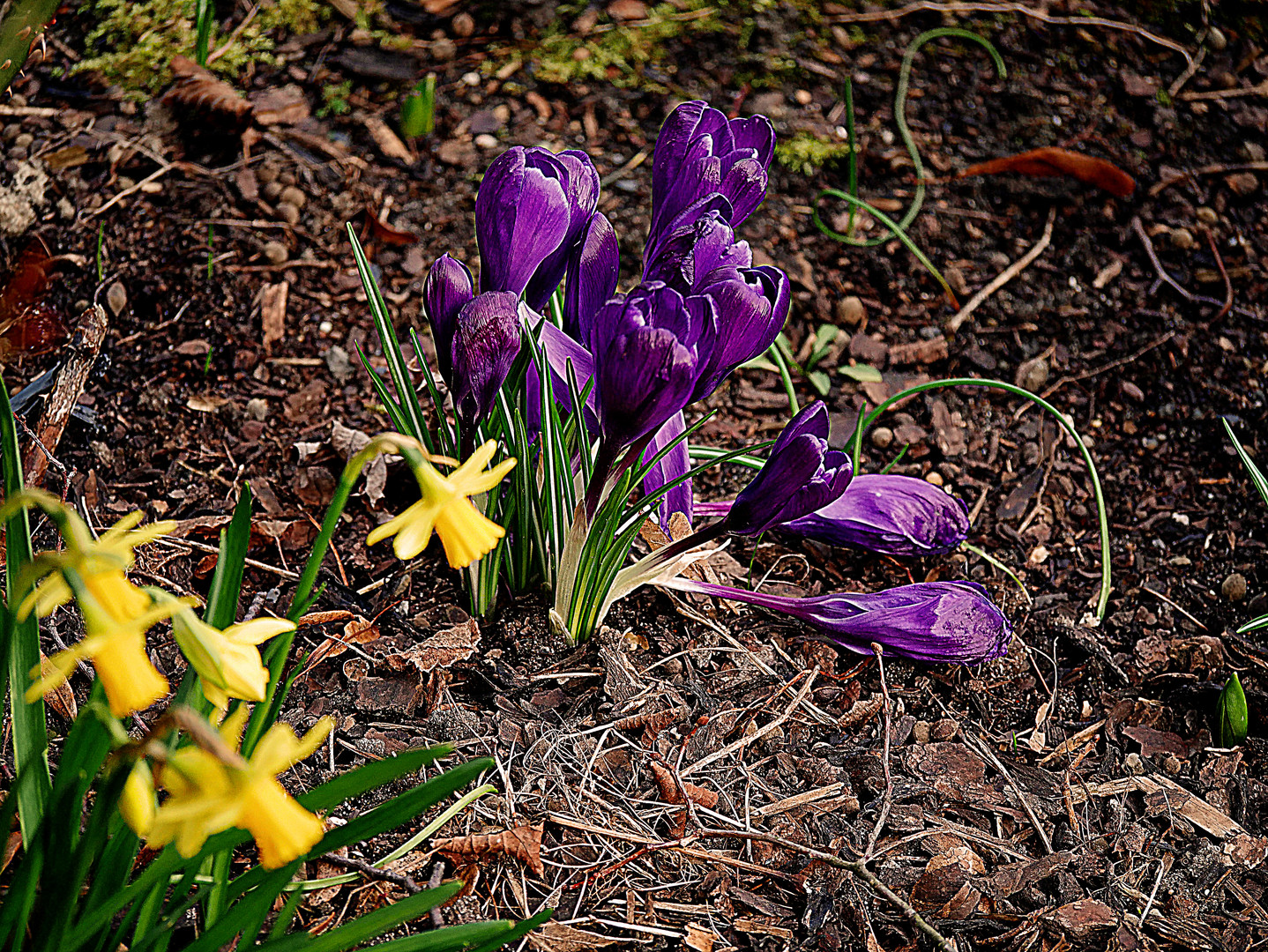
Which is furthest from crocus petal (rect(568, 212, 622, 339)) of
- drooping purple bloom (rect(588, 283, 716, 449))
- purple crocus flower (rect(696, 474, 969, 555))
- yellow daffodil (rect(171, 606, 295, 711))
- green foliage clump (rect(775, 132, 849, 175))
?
green foliage clump (rect(775, 132, 849, 175))

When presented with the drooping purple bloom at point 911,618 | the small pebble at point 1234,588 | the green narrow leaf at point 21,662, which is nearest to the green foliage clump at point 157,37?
the green narrow leaf at point 21,662

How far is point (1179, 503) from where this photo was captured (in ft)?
6.36

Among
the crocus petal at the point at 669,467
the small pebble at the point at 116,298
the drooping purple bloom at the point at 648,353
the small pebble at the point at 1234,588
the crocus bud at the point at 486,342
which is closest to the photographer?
the drooping purple bloom at the point at 648,353

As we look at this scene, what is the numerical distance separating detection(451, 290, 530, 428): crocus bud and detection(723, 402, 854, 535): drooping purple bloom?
344 millimetres

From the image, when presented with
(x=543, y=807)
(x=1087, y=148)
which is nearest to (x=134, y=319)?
(x=543, y=807)

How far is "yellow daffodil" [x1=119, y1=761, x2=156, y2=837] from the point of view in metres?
0.67

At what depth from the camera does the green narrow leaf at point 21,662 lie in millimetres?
940

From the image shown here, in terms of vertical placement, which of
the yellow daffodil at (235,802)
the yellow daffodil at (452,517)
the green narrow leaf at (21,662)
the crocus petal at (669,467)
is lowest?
the crocus petal at (669,467)

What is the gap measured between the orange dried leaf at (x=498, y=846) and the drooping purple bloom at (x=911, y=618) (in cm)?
43

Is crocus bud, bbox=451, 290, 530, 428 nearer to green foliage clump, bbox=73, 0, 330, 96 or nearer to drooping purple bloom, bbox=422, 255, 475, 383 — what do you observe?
drooping purple bloom, bbox=422, 255, 475, 383

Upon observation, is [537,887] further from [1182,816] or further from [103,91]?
[103,91]

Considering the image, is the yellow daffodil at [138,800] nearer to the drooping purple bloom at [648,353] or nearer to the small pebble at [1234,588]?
the drooping purple bloom at [648,353]

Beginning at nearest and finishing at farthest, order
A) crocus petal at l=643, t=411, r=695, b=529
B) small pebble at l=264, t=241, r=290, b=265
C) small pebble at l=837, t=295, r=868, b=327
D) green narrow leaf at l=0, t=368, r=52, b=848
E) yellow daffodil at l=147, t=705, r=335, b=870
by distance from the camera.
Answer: yellow daffodil at l=147, t=705, r=335, b=870 < green narrow leaf at l=0, t=368, r=52, b=848 < crocus petal at l=643, t=411, r=695, b=529 < small pebble at l=264, t=241, r=290, b=265 < small pebble at l=837, t=295, r=868, b=327

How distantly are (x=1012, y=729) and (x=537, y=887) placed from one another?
75 centimetres
